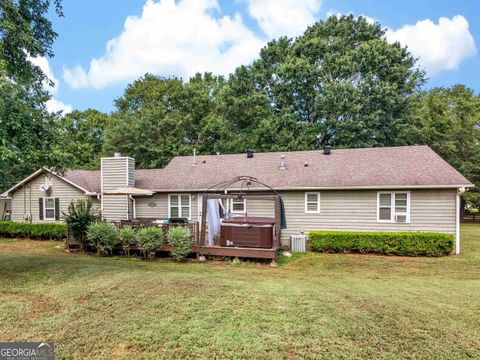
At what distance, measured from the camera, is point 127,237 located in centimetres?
1088

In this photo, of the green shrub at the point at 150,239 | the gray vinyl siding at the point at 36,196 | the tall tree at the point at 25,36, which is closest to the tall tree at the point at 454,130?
the green shrub at the point at 150,239

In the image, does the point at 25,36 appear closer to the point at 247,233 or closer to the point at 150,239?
the point at 150,239

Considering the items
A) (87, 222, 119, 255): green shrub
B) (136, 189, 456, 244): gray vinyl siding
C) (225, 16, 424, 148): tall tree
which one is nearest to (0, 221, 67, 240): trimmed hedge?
(87, 222, 119, 255): green shrub

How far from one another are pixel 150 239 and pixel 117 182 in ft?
18.3

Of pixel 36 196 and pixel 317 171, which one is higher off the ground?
pixel 317 171

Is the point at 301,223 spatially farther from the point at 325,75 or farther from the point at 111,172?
the point at 325,75

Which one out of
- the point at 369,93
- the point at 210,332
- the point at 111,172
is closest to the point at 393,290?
the point at 210,332

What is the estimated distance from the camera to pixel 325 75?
23.1 metres

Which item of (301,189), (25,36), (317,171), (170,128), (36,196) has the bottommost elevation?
(36,196)

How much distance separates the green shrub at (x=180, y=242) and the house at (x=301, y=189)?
11.4ft

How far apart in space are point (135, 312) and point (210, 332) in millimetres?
1382

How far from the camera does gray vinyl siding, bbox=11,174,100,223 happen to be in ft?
A: 52.6

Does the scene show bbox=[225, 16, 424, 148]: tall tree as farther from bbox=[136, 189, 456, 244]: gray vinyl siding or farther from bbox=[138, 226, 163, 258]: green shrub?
bbox=[138, 226, 163, 258]: green shrub

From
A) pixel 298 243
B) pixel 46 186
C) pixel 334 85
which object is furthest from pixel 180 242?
pixel 334 85
